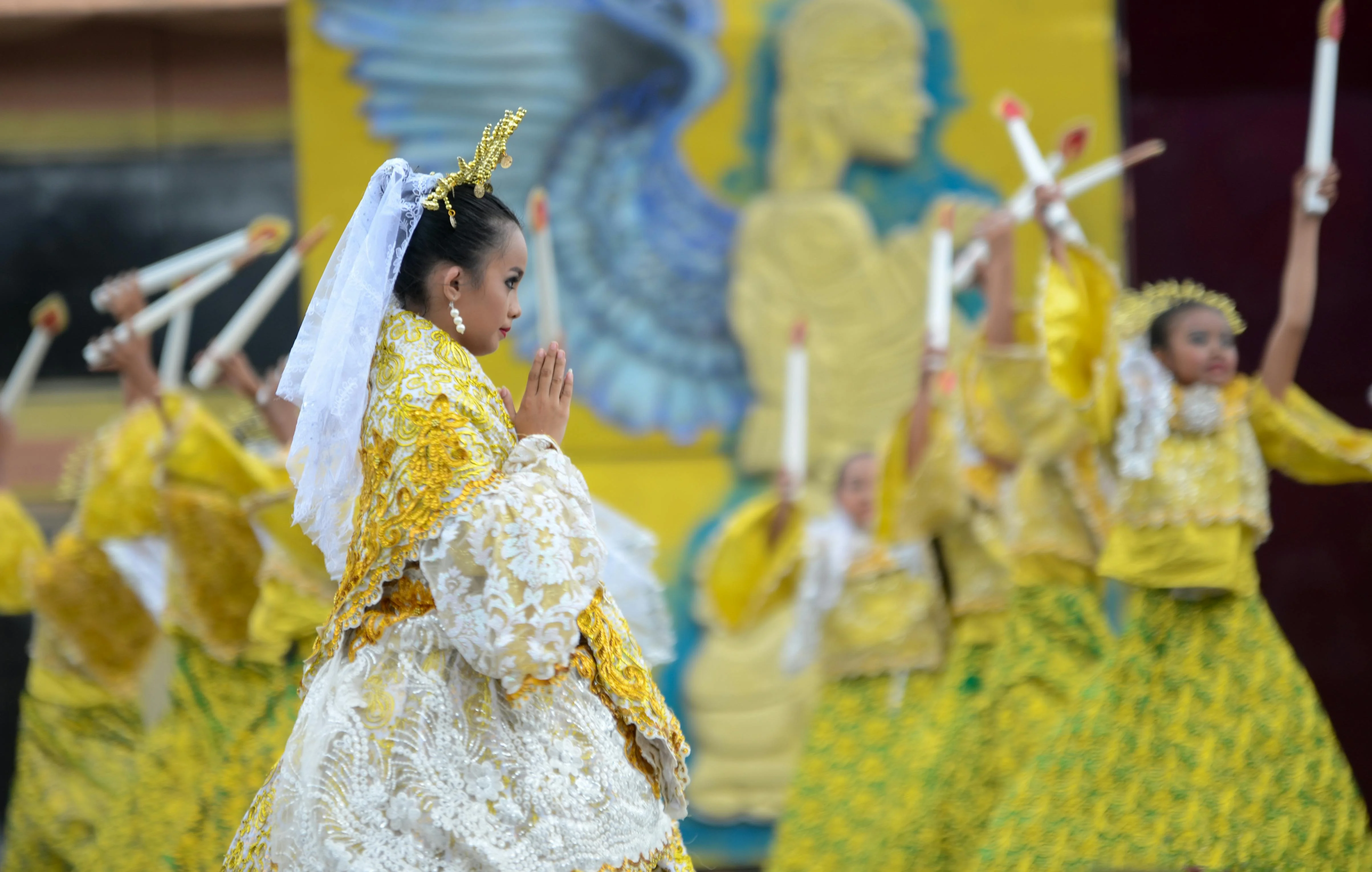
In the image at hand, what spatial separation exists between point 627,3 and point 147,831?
311 cm

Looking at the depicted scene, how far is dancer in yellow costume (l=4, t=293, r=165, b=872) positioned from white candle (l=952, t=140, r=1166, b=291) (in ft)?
8.06

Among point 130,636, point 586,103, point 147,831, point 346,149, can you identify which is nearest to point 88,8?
point 346,149

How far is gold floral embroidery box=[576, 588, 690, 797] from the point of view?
2.06 m

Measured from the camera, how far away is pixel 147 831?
4.50 metres

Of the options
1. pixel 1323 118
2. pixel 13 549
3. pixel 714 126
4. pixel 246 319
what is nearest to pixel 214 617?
pixel 246 319

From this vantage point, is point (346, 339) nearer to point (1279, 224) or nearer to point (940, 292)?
point (940, 292)

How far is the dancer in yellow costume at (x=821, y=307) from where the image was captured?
18.0ft

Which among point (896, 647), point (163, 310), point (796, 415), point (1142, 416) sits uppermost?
point (163, 310)

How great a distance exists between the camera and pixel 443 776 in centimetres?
198

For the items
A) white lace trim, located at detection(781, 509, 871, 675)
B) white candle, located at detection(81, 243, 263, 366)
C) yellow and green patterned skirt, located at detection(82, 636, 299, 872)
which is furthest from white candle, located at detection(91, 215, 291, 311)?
white lace trim, located at detection(781, 509, 871, 675)

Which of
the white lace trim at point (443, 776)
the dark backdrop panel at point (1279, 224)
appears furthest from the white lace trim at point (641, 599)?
the dark backdrop panel at point (1279, 224)

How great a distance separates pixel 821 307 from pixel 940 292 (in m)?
1.24

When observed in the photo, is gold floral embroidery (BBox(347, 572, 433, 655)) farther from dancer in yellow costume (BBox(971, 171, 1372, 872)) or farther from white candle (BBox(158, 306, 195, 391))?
white candle (BBox(158, 306, 195, 391))

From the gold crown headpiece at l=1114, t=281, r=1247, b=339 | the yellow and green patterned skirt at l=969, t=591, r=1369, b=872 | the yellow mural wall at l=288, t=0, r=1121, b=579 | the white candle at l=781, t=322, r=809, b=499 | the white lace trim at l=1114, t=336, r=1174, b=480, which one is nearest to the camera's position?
the yellow and green patterned skirt at l=969, t=591, r=1369, b=872
